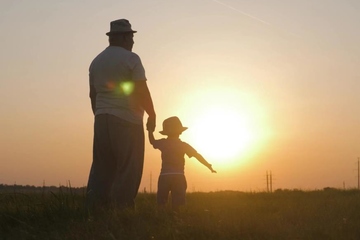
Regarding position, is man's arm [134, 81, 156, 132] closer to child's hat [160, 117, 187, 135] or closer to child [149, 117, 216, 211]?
child [149, 117, 216, 211]

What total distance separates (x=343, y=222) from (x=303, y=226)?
675 millimetres

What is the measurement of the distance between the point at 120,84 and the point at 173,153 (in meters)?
3.13

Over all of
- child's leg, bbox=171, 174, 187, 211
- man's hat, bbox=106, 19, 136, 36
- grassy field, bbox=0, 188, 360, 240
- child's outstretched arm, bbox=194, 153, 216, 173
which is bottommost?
grassy field, bbox=0, 188, 360, 240

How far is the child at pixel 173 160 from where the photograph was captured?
1069cm

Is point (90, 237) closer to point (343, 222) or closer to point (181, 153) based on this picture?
point (343, 222)

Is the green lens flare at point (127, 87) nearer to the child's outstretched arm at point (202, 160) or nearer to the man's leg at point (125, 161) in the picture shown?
the man's leg at point (125, 161)

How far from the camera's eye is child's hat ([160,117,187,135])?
1115 cm

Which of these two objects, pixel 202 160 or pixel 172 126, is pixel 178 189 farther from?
pixel 172 126

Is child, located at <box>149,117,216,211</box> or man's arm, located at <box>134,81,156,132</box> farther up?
man's arm, located at <box>134,81,156,132</box>

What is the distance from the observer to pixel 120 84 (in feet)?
26.3

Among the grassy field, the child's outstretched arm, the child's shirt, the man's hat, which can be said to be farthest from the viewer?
the child's outstretched arm

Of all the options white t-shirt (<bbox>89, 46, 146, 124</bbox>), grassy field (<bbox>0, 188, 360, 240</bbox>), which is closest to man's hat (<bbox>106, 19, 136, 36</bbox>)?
white t-shirt (<bbox>89, 46, 146, 124</bbox>)

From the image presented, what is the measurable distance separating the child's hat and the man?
2903 millimetres

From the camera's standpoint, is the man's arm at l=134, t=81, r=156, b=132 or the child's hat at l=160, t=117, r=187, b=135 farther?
the child's hat at l=160, t=117, r=187, b=135
